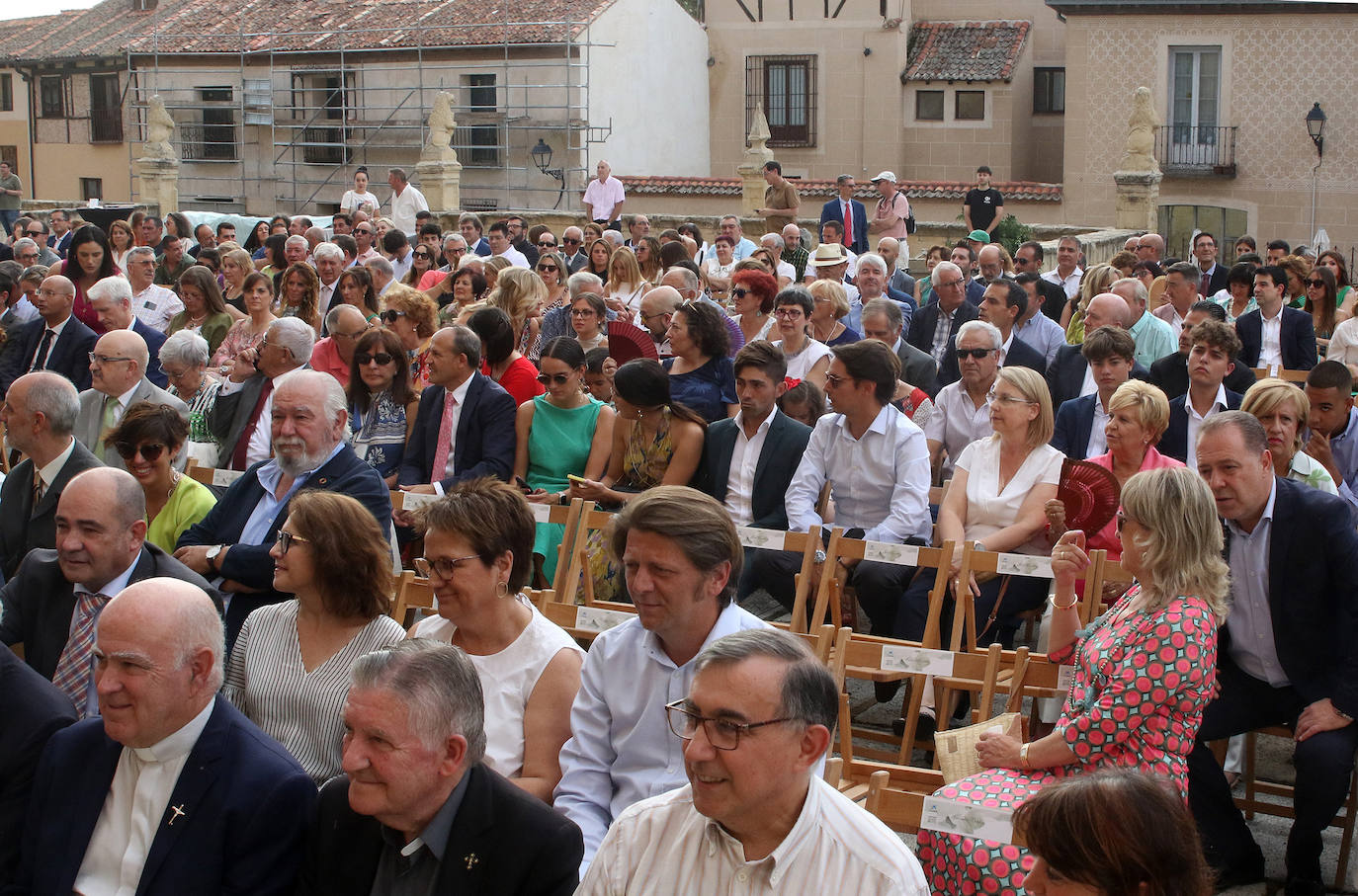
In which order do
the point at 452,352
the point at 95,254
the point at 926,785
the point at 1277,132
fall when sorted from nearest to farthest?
the point at 926,785 → the point at 452,352 → the point at 95,254 → the point at 1277,132

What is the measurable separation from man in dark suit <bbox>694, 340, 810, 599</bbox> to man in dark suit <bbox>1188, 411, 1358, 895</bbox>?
209 cm

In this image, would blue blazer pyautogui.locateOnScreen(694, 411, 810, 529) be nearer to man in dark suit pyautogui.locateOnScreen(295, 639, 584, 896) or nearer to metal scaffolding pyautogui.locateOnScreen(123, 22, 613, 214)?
man in dark suit pyautogui.locateOnScreen(295, 639, 584, 896)

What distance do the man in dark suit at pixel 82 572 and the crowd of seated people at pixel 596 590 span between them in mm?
10

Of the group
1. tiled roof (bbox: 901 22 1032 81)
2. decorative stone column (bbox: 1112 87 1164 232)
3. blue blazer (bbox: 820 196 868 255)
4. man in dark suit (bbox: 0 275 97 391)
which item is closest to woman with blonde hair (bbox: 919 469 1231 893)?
man in dark suit (bbox: 0 275 97 391)

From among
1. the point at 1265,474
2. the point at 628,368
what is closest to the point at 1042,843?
the point at 1265,474

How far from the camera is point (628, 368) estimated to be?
6375 mm

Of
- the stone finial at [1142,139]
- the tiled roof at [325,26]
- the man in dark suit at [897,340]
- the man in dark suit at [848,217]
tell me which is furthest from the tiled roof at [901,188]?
the man in dark suit at [897,340]

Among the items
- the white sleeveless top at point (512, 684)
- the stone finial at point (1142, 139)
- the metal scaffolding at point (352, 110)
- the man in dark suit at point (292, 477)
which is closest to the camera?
the white sleeveless top at point (512, 684)

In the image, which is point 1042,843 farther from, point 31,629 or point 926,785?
point 31,629

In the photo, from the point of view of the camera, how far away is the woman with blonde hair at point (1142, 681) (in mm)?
3941

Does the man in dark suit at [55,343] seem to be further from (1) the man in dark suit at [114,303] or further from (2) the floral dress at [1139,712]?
(2) the floral dress at [1139,712]

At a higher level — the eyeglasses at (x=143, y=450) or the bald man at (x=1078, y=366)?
the bald man at (x=1078, y=366)

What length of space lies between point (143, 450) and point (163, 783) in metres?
2.32

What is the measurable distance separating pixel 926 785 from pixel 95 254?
8.64 m
